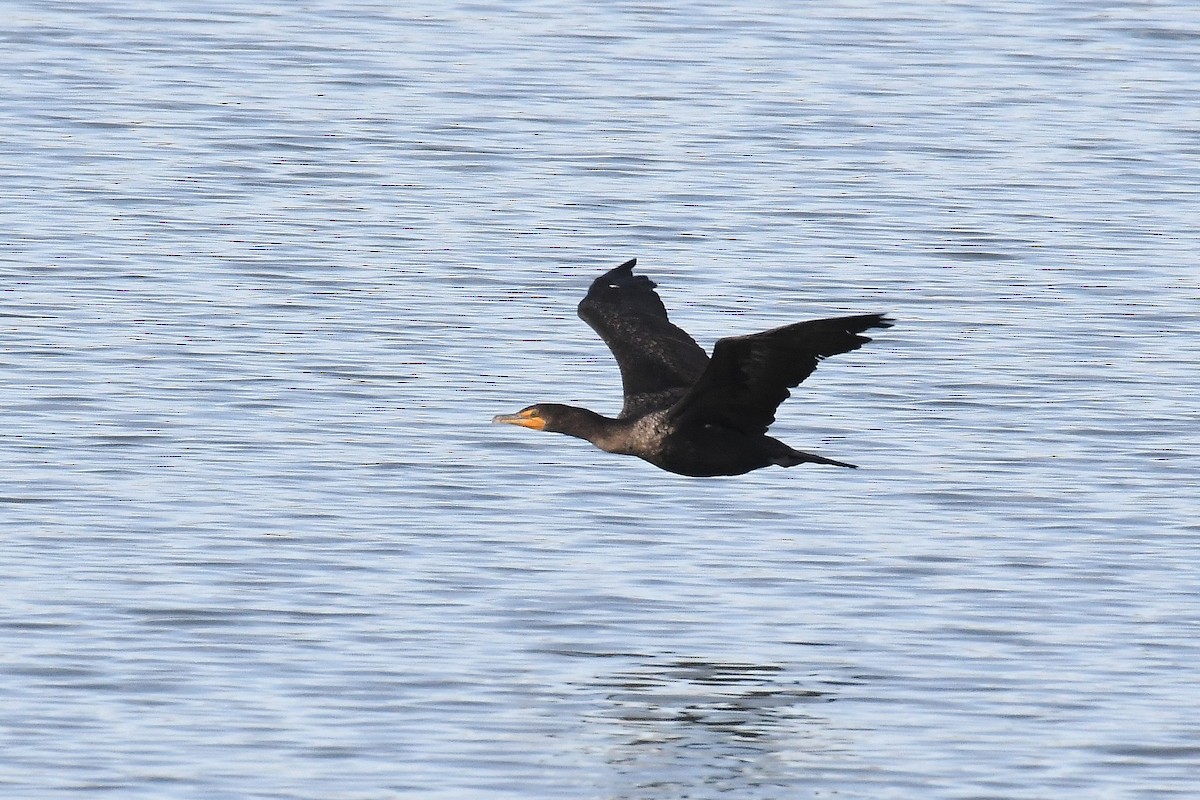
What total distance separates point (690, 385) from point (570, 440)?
2127 millimetres

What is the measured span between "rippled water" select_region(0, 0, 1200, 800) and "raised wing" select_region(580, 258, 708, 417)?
2.40 ft

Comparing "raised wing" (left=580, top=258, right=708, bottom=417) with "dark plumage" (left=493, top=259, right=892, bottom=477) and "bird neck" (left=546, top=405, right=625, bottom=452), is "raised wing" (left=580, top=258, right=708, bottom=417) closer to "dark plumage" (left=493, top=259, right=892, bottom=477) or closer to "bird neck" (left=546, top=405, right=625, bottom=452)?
"dark plumage" (left=493, top=259, right=892, bottom=477)

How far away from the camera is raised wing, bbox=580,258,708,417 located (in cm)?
1184

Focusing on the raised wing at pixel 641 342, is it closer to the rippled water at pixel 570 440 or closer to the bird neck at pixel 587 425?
the bird neck at pixel 587 425

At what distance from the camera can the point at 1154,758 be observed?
973cm

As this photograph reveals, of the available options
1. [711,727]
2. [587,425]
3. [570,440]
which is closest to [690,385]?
[587,425]

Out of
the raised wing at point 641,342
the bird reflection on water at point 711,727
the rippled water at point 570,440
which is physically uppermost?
the raised wing at point 641,342

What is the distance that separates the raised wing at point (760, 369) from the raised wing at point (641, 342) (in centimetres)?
55

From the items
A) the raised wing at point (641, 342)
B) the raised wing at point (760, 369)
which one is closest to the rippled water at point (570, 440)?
the raised wing at point (641, 342)

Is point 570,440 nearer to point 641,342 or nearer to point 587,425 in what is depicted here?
point 641,342

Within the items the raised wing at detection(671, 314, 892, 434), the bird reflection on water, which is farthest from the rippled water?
the raised wing at detection(671, 314, 892, 434)

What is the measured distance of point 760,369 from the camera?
10586 mm

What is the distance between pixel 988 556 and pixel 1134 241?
699cm

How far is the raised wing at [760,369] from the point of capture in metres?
9.85
